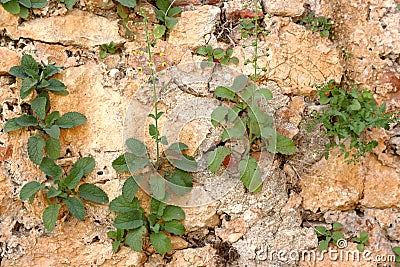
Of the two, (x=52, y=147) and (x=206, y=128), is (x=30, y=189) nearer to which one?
(x=52, y=147)

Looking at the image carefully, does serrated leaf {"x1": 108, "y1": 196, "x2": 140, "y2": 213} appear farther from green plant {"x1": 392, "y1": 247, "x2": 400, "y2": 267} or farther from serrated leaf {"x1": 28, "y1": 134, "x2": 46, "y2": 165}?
green plant {"x1": 392, "y1": 247, "x2": 400, "y2": 267}

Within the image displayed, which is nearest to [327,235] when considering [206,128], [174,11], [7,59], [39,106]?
[206,128]

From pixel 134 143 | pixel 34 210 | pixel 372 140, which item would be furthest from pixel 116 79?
pixel 372 140

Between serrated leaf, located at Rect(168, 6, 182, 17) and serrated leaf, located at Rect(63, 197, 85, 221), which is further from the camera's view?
serrated leaf, located at Rect(168, 6, 182, 17)

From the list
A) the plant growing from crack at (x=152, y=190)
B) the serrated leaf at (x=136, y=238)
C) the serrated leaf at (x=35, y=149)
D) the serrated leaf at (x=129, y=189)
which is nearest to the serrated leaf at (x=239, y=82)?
the plant growing from crack at (x=152, y=190)

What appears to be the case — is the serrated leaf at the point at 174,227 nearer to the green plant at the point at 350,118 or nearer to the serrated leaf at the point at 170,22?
the green plant at the point at 350,118

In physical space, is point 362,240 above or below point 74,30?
below

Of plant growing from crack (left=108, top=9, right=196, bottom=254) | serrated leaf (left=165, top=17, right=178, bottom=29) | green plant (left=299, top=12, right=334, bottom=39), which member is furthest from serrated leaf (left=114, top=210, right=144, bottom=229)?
green plant (left=299, top=12, right=334, bottom=39)
